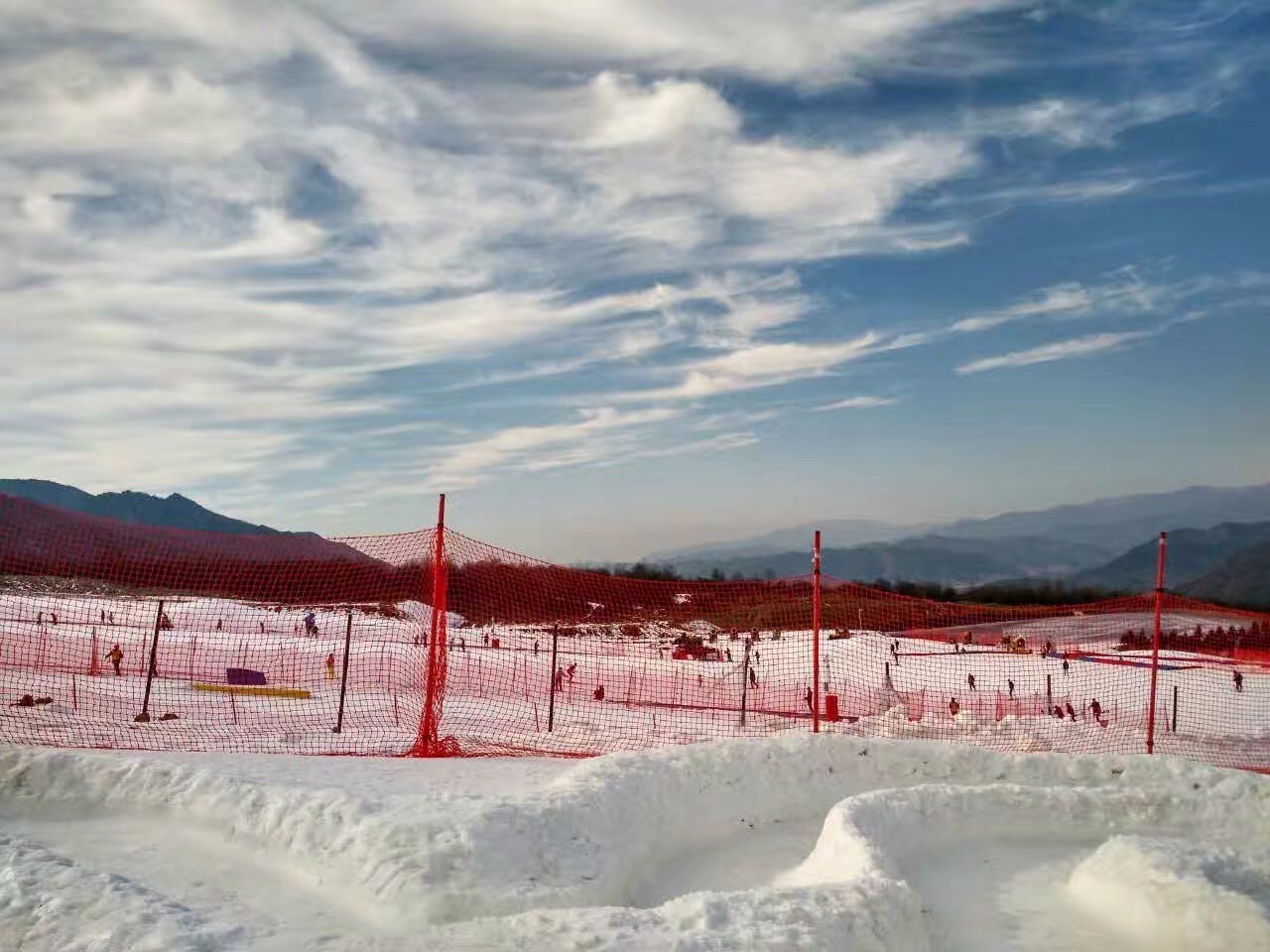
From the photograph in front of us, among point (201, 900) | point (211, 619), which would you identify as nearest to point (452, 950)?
point (201, 900)

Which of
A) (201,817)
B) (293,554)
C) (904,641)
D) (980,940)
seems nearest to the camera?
(980,940)

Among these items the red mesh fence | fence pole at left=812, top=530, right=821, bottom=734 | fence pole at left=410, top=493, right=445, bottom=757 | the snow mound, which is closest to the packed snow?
the red mesh fence

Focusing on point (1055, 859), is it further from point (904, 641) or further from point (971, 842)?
point (904, 641)

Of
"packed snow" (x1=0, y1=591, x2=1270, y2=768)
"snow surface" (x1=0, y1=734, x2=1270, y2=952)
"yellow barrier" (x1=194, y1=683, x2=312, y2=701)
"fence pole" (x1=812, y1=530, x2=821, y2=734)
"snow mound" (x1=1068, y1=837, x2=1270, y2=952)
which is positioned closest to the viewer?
"snow surface" (x1=0, y1=734, x2=1270, y2=952)

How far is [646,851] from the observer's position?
9.07m

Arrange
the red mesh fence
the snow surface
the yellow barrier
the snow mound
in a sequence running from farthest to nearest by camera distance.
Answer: the yellow barrier < the red mesh fence < the snow mound < the snow surface

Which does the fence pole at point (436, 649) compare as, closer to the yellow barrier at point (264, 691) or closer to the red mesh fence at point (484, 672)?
the red mesh fence at point (484, 672)

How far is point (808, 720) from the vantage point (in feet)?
60.9

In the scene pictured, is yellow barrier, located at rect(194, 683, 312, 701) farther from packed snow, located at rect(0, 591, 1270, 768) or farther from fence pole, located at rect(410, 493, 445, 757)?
fence pole, located at rect(410, 493, 445, 757)

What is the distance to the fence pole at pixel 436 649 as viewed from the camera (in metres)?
12.1

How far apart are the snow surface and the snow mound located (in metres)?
0.02

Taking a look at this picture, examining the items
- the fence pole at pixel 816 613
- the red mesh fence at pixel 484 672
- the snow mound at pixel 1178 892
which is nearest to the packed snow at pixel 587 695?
the red mesh fence at pixel 484 672

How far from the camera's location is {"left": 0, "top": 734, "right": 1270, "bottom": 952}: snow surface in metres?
6.26

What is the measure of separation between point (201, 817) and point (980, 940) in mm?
6999
